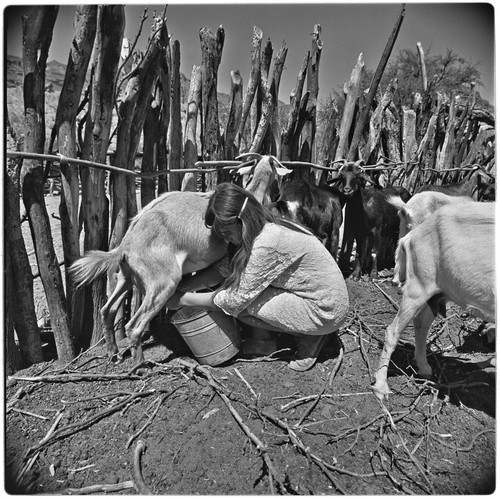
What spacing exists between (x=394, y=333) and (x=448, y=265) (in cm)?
70

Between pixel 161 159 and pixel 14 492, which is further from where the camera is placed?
pixel 161 159

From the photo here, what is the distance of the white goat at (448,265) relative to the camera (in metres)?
2.59

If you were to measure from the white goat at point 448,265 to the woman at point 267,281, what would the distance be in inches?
20.3

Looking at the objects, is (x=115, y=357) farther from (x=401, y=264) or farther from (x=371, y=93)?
(x=371, y=93)

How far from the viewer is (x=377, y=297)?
5230 millimetres

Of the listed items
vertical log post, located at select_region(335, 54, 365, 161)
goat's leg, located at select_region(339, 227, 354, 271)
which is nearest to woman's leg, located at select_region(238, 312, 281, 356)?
goat's leg, located at select_region(339, 227, 354, 271)

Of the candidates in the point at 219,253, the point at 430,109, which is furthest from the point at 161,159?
the point at 430,109

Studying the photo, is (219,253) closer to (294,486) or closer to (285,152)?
(294,486)

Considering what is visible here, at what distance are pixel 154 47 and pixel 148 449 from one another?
3.02 metres

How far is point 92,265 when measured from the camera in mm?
3062

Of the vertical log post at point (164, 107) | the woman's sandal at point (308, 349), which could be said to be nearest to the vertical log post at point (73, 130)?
the vertical log post at point (164, 107)

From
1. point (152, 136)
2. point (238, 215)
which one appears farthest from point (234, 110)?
point (238, 215)

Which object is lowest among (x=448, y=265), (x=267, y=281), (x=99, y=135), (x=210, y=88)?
(x=267, y=281)

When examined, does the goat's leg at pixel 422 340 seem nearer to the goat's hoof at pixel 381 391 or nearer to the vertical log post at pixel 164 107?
the goat's hoof at pixel 381 391
